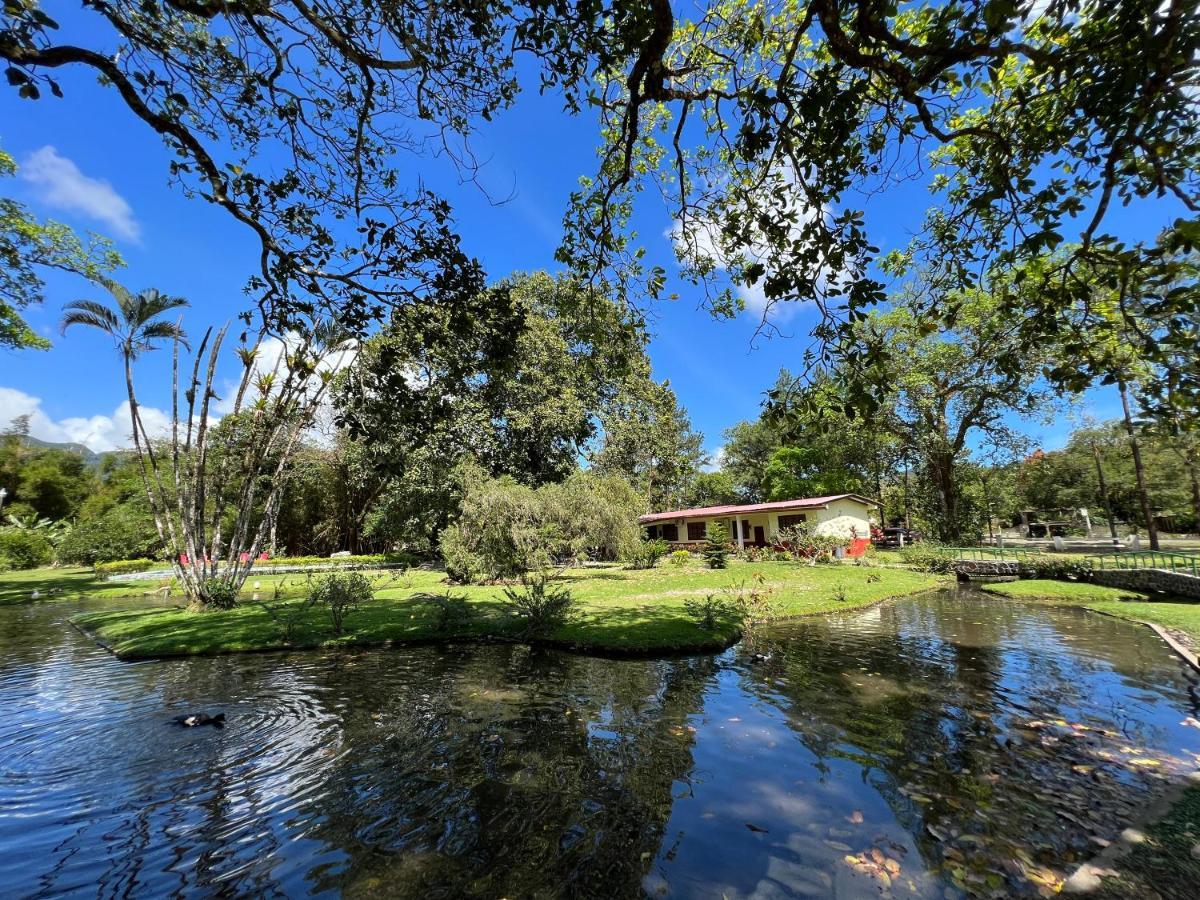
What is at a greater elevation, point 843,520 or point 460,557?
point 843,520

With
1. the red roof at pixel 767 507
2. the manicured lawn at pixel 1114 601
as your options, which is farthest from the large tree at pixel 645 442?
the manicured lawn at pixel 1114 601

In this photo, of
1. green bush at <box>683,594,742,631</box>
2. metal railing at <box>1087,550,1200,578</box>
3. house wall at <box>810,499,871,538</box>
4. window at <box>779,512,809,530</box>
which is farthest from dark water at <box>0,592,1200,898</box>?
window at <box>779,512,809,530</box>

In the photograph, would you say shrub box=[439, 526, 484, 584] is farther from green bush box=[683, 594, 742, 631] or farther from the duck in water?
the duck in water

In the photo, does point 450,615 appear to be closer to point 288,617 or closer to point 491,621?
point 491,621

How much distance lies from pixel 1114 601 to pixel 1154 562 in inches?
235

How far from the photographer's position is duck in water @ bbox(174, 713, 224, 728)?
6.89 m

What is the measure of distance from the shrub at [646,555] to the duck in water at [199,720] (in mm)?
20314

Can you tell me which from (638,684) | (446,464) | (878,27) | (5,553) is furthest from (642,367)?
(5,553)

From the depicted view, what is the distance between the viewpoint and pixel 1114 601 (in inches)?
637

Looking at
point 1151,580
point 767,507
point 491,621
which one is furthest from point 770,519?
point 491,621

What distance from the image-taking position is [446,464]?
2991 cm

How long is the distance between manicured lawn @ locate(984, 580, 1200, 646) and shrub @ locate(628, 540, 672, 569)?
46.0 feet

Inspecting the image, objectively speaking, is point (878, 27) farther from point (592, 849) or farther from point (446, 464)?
point (446, 464)

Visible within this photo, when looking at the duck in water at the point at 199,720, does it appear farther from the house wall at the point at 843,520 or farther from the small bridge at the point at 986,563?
the house wall at the point at 843,520
